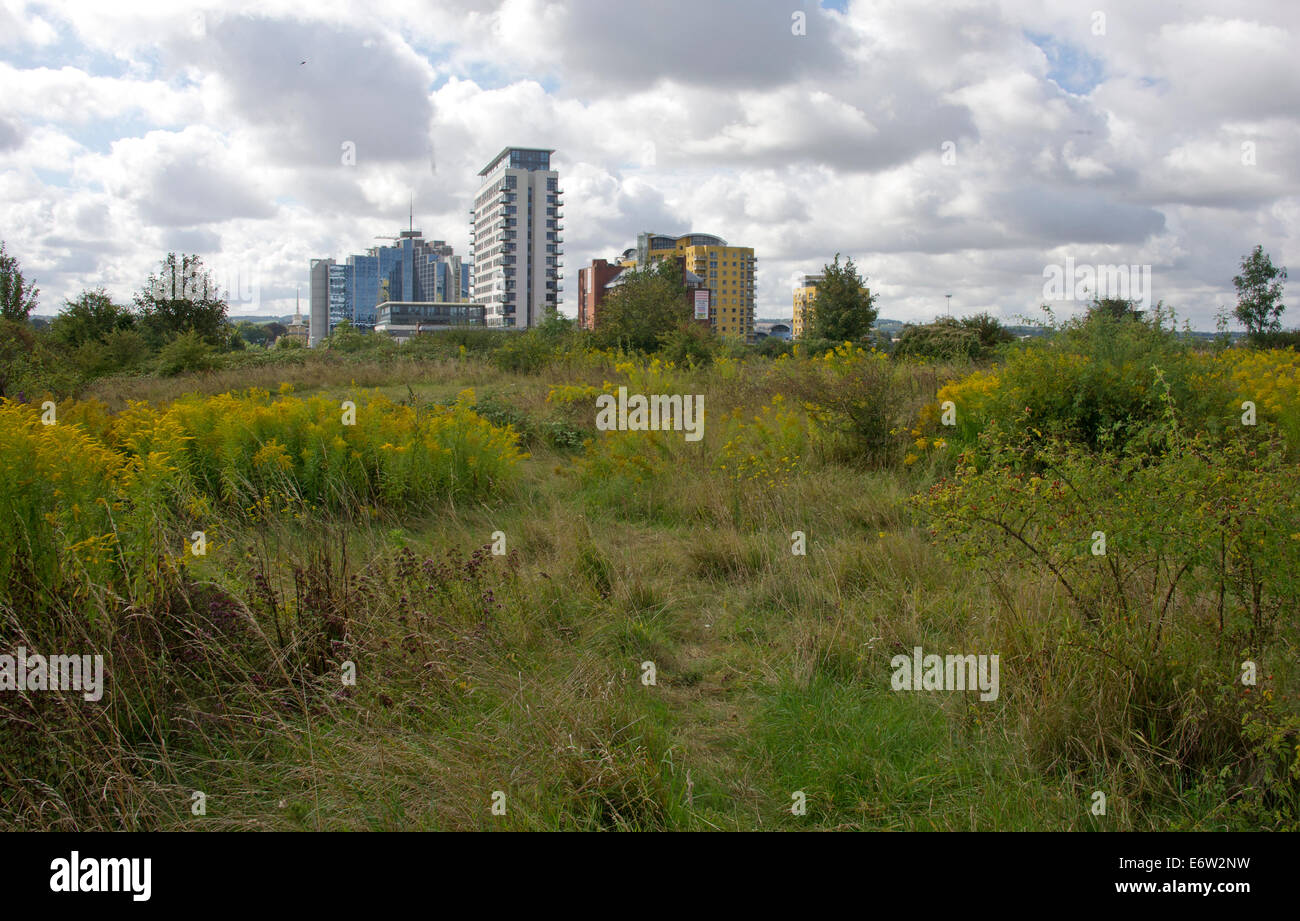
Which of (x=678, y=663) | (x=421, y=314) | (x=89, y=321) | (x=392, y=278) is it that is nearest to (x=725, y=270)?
→ (x=421, y=314)

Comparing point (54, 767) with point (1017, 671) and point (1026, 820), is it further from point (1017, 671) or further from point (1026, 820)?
point (1017, 671)

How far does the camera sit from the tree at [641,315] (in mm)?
19797

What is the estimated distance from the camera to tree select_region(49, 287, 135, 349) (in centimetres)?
2253

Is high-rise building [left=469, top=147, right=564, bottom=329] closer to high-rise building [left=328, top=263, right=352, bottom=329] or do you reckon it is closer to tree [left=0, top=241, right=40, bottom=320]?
high-rise building [left=328, top=263, right=352, bottom=329]

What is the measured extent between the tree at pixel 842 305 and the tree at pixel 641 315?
9957 mm

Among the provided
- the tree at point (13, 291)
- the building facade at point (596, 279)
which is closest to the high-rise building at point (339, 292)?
the building facade at point (596, 279)

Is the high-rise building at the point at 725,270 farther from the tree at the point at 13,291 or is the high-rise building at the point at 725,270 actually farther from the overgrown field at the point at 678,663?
the overgrown field at the point at 678,663

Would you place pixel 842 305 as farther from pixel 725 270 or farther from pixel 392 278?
pixel 392 278

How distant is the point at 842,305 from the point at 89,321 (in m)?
24.5

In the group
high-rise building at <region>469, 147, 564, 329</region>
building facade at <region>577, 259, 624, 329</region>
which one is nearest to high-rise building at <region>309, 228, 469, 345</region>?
high-rise building at <region>469, 147, 564, 329</region>
